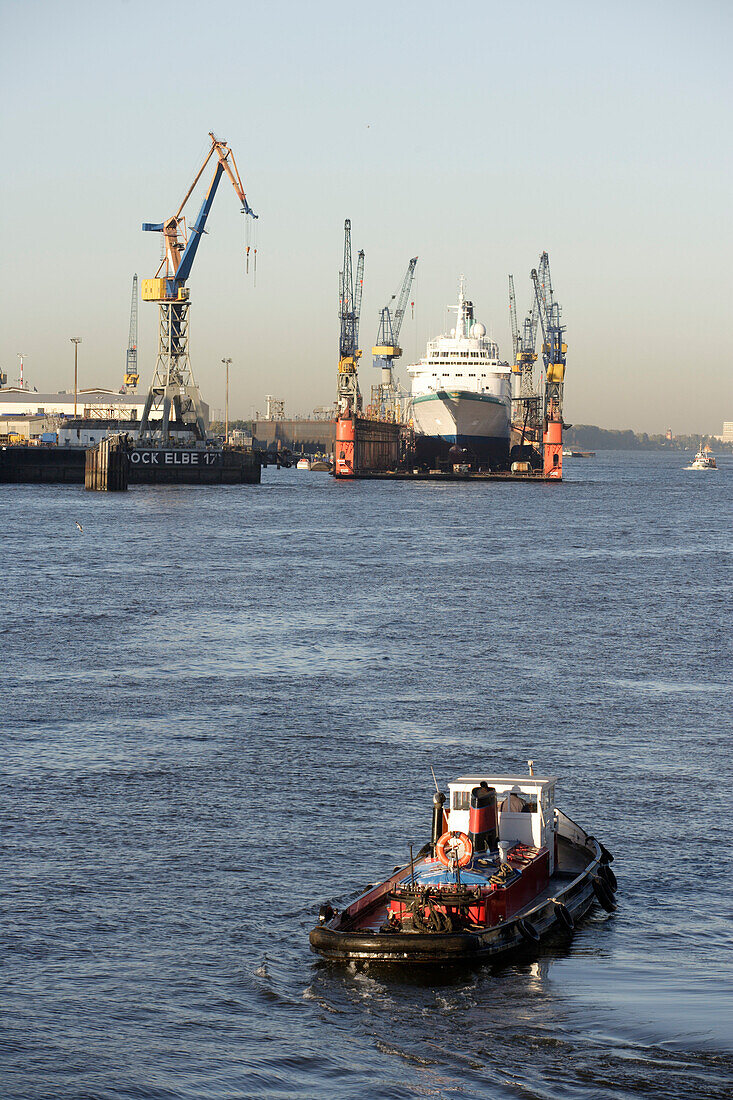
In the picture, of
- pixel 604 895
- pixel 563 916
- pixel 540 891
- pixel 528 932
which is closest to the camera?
pixel 528 932

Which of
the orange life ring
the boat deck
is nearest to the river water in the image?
the boat deck

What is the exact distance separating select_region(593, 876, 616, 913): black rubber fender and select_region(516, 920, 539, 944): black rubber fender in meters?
2.92

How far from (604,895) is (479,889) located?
419cm

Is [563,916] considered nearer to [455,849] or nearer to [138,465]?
[455,849]

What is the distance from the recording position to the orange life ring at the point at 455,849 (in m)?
23.7

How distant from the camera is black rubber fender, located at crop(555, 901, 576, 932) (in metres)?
24.3

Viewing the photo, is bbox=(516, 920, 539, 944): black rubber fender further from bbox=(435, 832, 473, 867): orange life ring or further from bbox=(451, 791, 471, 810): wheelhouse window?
bbox=(451, 791, 471, 810): wheelhouse window

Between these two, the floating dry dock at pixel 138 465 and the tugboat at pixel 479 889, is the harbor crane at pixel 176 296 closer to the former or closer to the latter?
the floating dry dock at pixel 138 465

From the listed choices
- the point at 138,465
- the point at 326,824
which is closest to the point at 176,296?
the point at 138,465

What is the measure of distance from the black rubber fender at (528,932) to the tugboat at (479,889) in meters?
0.02

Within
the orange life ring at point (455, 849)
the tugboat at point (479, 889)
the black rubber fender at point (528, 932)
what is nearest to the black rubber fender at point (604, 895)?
the tugboat at point (479, 889)

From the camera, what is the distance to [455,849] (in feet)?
78.9

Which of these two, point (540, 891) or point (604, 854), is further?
point (604, 854)

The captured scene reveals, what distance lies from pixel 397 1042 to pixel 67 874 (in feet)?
31.0
